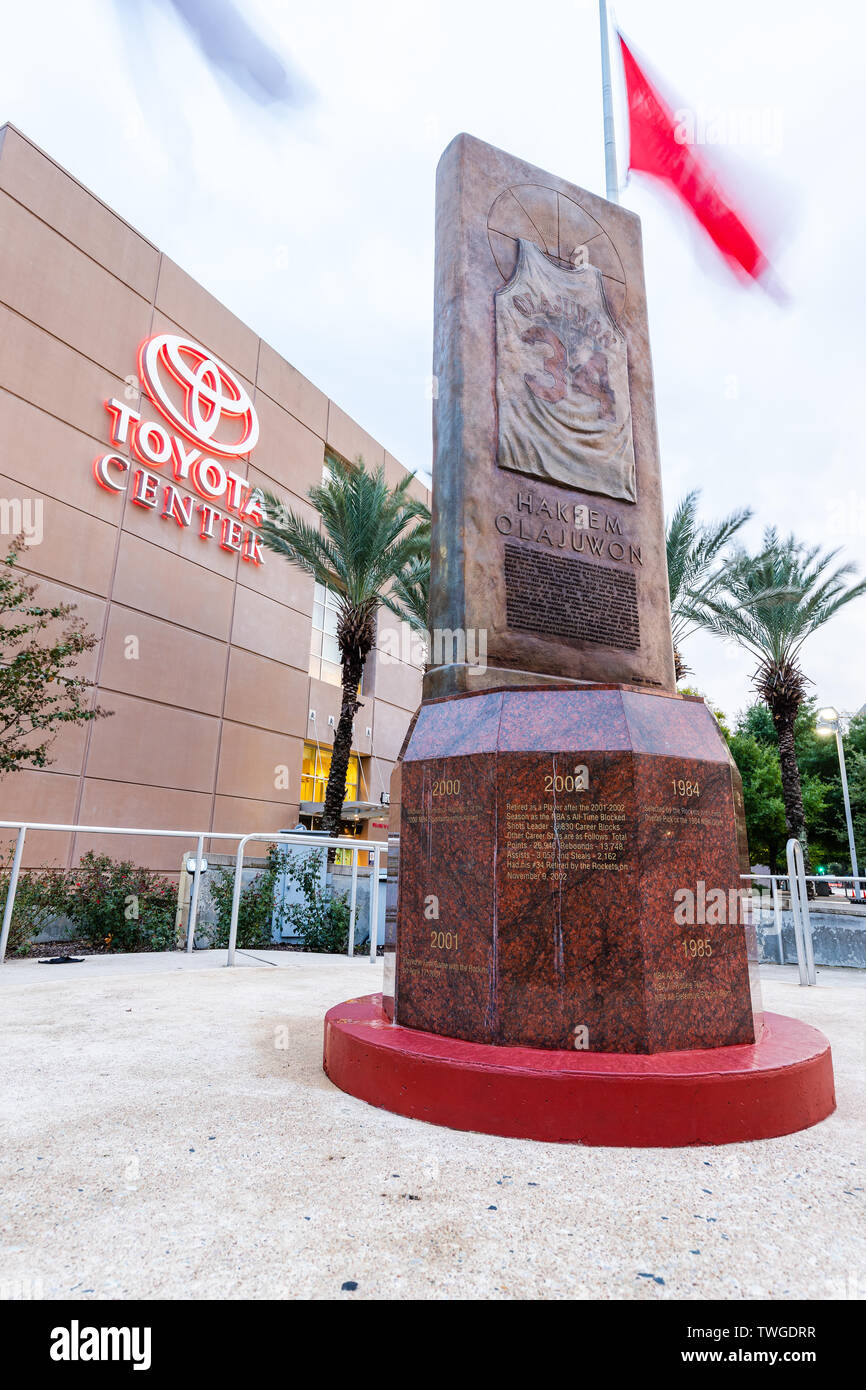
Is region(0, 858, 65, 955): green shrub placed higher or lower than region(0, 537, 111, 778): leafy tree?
lower

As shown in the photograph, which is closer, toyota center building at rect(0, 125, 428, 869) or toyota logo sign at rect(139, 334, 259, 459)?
toyota center building at rect(0, 125, 428, 869)

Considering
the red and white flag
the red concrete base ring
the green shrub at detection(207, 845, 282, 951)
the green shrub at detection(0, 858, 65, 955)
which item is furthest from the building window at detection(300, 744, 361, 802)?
the red concrete base ring

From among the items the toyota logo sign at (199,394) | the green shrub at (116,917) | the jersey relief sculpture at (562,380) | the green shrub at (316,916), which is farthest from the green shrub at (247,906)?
the toyota logo sign at (199,394)

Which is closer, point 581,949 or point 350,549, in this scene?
point 581,949

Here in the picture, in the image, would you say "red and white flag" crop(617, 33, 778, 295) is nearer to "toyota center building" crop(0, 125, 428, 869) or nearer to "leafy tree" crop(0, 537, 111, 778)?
"leafy tree" crop(0, 537, 111, 778)

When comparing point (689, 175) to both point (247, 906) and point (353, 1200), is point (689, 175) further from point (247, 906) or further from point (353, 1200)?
point (247, 906)

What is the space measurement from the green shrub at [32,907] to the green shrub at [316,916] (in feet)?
9.38

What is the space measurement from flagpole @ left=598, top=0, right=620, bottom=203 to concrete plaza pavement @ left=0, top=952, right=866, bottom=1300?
6.05 meters

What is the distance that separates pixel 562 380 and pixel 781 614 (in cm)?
1507

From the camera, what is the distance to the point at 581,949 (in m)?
2.88

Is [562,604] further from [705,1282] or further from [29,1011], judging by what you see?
[29,1011]

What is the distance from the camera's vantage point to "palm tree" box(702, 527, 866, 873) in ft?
56.1

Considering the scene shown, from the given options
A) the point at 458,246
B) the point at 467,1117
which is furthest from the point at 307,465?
the point at 467,1117

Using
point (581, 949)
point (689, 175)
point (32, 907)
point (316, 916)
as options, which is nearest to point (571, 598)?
point (581, 949)
